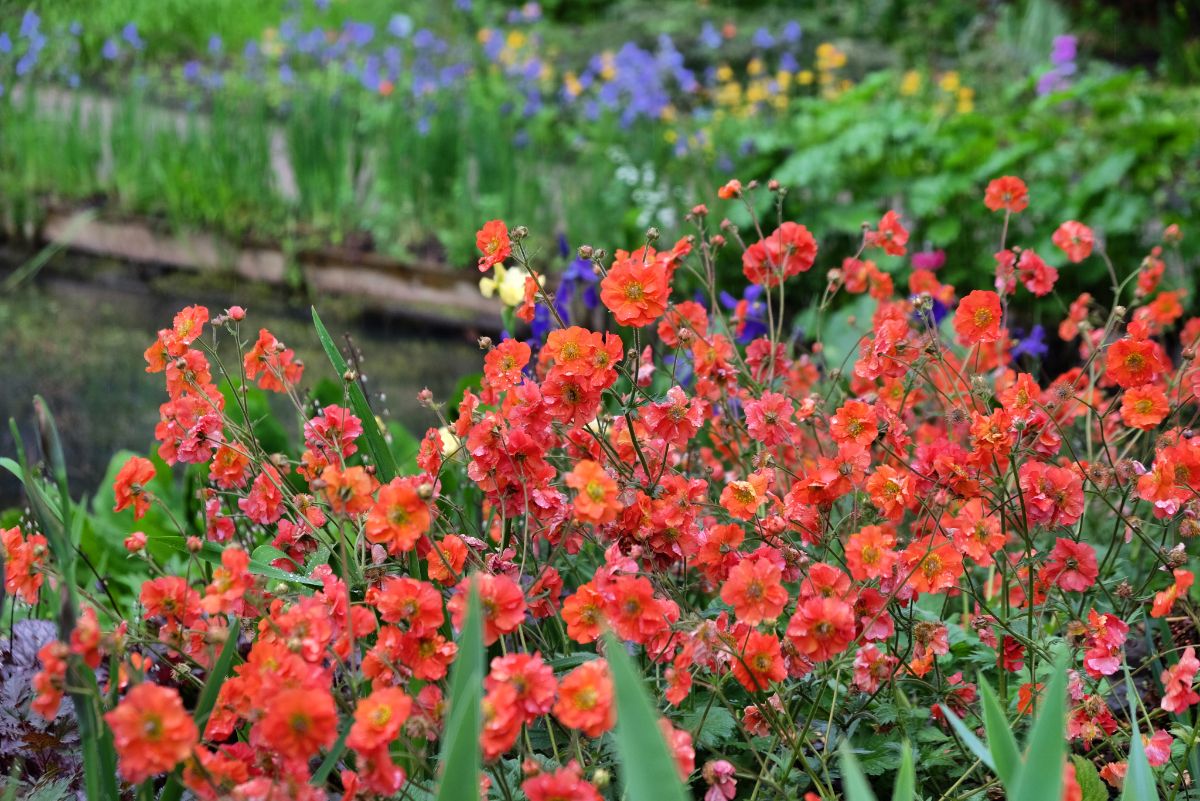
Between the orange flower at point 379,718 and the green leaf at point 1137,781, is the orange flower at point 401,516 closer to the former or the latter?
the orange flower at point 379,718

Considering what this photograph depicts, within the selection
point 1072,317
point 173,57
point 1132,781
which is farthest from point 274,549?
point 173,57

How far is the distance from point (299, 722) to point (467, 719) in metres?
0.14

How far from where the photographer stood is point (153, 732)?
3.06 feet

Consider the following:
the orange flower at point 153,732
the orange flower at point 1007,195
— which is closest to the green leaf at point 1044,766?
the orange flower at point 153,732

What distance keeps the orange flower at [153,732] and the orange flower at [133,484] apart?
0.48 meters

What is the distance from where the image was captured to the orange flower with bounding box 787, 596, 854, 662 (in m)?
1.14

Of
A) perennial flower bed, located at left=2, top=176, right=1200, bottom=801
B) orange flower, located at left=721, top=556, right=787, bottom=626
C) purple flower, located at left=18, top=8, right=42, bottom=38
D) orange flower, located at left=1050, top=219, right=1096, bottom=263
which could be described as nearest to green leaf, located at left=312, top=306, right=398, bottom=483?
perennial flower bed, located at left=2, top=176, right=1200, bottom=801

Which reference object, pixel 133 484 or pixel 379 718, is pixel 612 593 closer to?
pixel 379 718

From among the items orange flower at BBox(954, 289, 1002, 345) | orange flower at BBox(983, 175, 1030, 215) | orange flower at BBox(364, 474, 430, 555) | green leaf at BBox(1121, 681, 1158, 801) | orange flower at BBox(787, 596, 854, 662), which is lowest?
green leaf at BBox(1121, 681, 1158, 801)

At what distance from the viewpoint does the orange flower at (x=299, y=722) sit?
931 mm

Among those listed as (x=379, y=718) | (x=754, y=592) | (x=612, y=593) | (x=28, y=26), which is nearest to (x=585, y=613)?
(x=612, y=593)

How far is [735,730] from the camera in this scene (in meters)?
1.48

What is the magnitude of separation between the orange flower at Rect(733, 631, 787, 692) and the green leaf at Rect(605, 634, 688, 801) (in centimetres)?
27

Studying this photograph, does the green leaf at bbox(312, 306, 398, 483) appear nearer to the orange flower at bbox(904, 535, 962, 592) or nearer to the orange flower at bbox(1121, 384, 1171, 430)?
the orange flower at bbox(904, 535, 962, 592)
